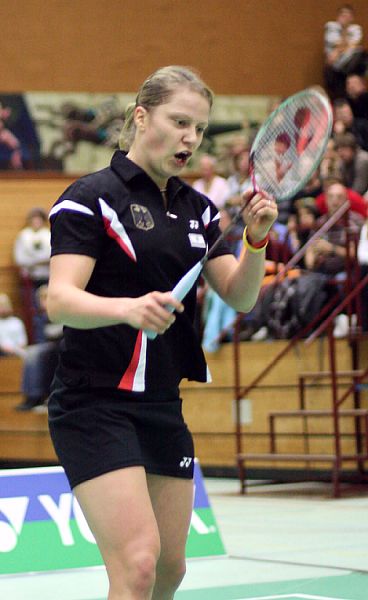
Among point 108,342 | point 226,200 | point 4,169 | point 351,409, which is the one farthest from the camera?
point 4,169

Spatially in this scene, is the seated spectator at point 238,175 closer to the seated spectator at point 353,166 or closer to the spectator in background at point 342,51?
the seated spectator at point 353,166

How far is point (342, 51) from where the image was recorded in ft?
52.2

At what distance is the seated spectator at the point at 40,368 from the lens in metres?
12.5

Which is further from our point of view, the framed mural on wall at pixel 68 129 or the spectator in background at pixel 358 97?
the framed mural on wall at pixel 68 129

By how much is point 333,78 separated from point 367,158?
451 cm

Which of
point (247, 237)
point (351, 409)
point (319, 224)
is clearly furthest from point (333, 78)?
point (247, 237)

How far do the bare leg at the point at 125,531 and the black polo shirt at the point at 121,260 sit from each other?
0.90ft

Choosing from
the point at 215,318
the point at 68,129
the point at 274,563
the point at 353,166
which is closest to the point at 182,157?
the point at 274,563

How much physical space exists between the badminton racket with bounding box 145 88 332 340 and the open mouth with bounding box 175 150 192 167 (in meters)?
0.30

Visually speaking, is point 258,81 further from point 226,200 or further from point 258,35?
point 226,200

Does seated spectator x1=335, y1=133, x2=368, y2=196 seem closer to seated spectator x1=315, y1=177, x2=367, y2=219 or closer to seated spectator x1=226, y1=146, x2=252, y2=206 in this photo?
seated spectator x1=315, y1=177, x2=367, y2=219

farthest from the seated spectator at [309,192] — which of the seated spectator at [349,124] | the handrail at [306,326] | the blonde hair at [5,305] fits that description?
the blonde hair at [5,305]

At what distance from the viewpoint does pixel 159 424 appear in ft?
11.0

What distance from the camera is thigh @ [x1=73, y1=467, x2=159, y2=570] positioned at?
3.12 m
